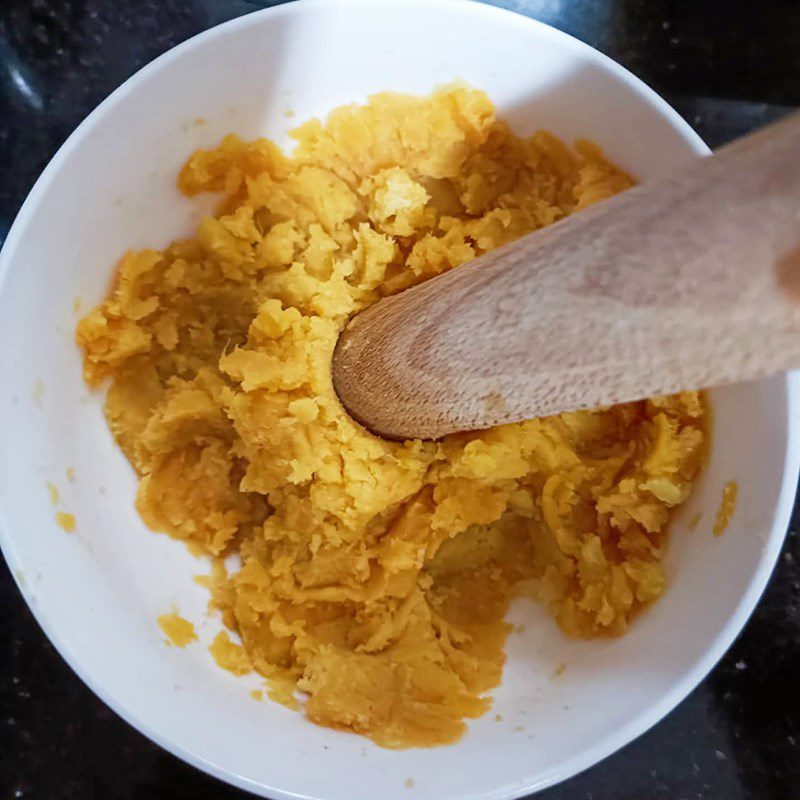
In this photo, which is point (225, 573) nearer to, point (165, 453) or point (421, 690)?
point (165, 453)

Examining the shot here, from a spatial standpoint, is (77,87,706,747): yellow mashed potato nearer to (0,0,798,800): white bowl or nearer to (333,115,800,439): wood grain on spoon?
(0,0,798,800): white bowl

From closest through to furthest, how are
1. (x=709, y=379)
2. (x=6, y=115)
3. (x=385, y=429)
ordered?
(x=709, y=379) → (x=385, y=429) → (x=6, y=115)

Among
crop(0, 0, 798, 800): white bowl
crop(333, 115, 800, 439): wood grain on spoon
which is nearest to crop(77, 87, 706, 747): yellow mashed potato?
crop(0, 0, 798, 800): white bowl

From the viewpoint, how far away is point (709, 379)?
54 cm

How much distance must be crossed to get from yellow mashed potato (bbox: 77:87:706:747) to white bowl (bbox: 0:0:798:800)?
0.03m

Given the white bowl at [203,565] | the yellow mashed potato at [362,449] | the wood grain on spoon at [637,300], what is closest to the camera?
the wood grain on spoon at [637,300]

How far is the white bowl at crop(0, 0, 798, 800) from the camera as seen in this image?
0.84m

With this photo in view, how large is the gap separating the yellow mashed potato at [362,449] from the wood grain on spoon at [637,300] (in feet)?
0.75

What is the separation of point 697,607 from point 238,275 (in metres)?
0.65

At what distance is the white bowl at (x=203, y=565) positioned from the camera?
2.75ft

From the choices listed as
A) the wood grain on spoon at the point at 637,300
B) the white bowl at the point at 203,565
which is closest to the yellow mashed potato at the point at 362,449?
the white bowl at the point at 203,565

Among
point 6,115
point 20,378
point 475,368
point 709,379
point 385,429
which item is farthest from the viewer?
point 6,115

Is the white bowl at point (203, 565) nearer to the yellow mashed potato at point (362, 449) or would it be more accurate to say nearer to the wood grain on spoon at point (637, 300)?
the yellow mashed potato at point (362, 449)

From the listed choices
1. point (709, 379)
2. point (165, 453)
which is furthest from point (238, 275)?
point (709, 379)
